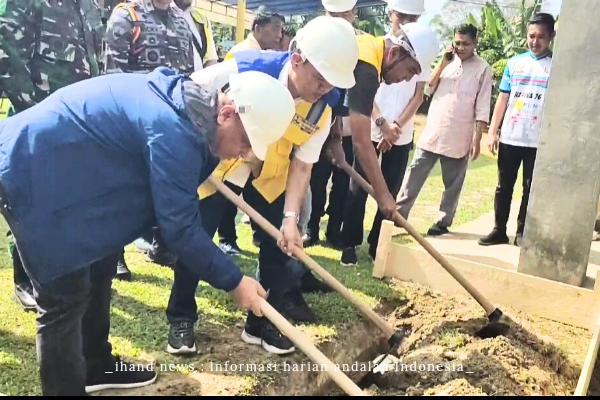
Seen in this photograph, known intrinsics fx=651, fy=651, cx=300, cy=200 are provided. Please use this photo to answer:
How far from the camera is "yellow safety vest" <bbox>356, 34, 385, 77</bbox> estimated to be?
12.4 ft

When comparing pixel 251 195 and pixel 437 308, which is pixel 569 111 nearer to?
pixel 437 308

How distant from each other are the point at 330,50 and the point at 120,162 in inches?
41.6

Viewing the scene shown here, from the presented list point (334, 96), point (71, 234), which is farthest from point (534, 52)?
point (71, 234)

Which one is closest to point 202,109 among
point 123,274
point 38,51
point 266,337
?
point 266,337

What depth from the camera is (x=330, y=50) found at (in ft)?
9.21

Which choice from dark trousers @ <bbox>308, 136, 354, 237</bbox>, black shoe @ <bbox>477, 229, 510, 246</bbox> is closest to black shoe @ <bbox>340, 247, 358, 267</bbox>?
dark trousers @ <bbox>308, 136, 354, 237</bbox>

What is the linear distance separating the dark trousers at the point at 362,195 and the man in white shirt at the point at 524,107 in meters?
1.11

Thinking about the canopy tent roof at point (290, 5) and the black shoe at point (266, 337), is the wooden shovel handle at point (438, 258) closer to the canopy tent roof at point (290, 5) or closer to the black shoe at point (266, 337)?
the black shoe at point (266, 337)

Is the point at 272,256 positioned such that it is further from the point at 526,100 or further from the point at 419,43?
the point at 526,100

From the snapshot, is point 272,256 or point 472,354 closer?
point 272,256

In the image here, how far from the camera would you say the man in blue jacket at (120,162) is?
7.22ft

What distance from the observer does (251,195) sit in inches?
139

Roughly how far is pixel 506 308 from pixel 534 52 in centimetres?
248

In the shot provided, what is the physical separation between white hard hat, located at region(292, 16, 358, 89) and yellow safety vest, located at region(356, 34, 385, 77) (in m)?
0.89
